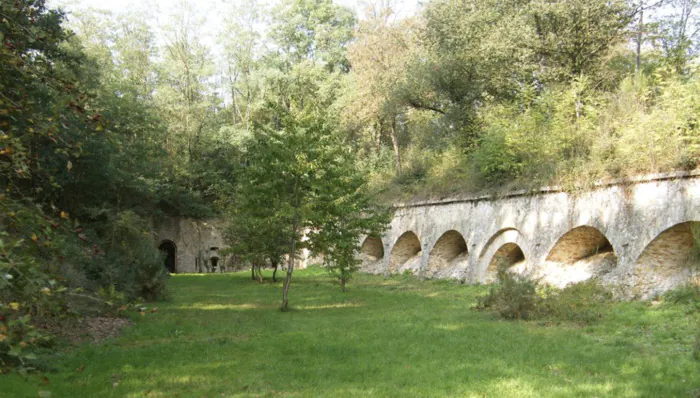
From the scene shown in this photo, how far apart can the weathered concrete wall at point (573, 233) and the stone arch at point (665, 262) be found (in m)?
0.02

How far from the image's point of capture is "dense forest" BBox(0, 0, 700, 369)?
475 centimetres

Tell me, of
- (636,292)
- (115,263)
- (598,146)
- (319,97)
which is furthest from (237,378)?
(319,97)

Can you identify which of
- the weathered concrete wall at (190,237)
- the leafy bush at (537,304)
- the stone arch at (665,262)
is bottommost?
A: the leafy bush at (537,304)

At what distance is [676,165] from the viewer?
39.2ft

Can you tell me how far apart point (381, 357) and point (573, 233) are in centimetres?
927

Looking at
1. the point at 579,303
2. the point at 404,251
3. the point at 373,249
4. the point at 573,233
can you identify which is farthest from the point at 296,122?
the point at 373,249

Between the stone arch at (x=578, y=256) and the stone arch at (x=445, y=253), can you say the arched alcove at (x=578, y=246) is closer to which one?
the stone arch at (x=578, y=256)

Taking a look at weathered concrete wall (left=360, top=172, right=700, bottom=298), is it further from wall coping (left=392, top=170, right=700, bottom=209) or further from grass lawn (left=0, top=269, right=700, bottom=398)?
grass lawn (left=0, top=269, right=700, bottom=398)

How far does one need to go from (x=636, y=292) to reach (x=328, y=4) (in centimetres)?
3459

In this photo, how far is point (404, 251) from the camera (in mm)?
25109

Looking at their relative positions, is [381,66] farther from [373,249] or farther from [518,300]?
[518,300]

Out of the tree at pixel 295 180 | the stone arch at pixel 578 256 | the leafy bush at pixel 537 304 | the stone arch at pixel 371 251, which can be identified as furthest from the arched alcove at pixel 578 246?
the stone arch at pixel 371 251

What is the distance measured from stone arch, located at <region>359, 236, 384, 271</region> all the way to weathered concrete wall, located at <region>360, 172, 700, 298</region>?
13.6ft

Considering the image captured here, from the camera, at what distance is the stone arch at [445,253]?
2130cm
